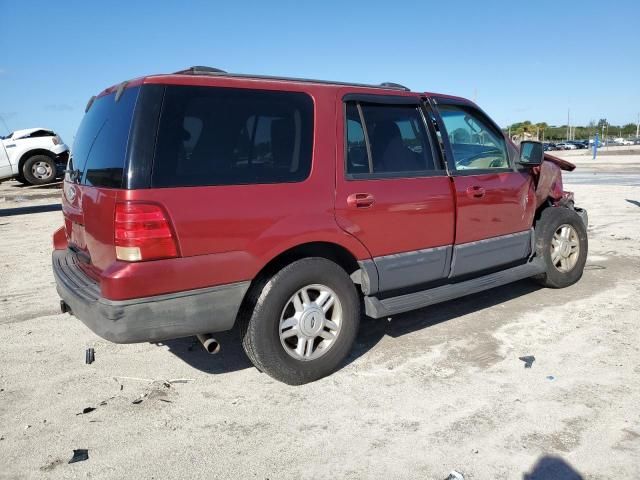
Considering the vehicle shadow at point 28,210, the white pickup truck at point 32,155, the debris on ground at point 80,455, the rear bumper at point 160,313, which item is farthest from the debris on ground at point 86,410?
the white pickup truck at point 32,155

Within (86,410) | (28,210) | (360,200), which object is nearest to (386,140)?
(360,200)

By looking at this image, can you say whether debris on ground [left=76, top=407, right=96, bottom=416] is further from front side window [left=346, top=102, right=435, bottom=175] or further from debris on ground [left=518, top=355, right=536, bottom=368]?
debris on ground [left=518, top=355, right=536, bottom=368]

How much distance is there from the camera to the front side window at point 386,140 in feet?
12.0

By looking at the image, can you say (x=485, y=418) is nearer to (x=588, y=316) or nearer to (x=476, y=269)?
(x=476, y=269)

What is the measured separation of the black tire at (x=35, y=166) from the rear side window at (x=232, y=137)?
13.7m

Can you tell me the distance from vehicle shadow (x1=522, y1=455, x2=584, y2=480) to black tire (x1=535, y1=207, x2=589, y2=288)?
9.31ft

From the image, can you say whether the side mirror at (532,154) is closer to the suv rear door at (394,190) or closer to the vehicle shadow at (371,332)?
the suv rear door at (394,190)

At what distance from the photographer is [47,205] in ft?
46.2

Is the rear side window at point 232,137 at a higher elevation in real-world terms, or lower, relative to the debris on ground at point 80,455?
higher

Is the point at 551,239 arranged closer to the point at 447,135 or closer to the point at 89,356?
the point at 447,135

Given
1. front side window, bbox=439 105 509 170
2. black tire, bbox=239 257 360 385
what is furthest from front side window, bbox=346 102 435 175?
black tire, bbox=239 257 360 385

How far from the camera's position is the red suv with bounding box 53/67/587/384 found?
2.86m

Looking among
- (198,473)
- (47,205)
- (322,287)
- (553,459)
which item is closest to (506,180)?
(322,287)

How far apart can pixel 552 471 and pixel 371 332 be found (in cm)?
201
